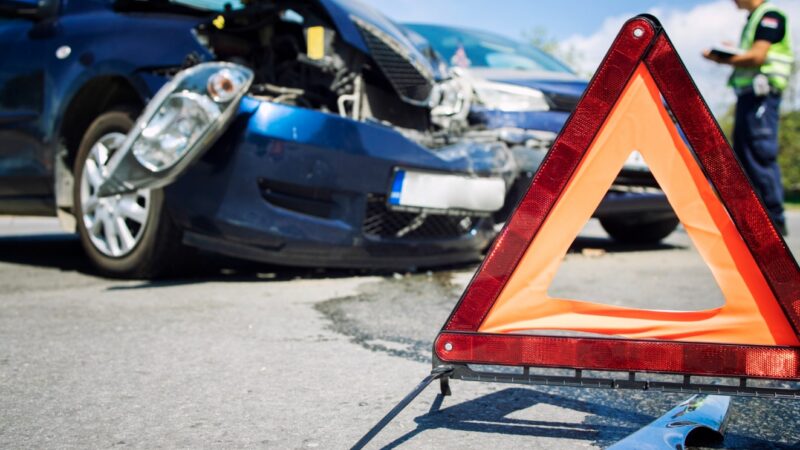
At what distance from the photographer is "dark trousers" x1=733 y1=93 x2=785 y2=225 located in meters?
5.95

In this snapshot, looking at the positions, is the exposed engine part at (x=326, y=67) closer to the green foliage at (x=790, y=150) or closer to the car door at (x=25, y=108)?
the car door at (x=25, y=108)

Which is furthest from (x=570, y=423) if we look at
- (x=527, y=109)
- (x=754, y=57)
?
(x=754, y=57)

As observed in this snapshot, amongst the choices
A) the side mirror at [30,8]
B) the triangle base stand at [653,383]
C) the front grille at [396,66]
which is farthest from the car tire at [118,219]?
the triangle base stand at [653,383]

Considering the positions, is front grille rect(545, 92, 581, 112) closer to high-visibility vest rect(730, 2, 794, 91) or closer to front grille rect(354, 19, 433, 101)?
high-visibility vest rect(730, 2, 794, 91)

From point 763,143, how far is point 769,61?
1.87 feet

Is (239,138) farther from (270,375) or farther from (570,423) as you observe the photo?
(570,423)

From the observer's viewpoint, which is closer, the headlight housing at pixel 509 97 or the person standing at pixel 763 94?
the headlight housing at pixel 509 97

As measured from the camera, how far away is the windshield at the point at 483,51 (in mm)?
6624

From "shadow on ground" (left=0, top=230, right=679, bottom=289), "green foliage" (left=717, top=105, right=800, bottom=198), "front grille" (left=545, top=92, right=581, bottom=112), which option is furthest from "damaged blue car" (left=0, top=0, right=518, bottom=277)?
"green foliage" (left=717, top=105, right=800, bottom=198)

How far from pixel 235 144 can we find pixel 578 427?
2.29m

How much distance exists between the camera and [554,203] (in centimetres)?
198

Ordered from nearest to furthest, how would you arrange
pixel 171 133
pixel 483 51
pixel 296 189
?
pixel 171 133 < pixel 296 189 < pixel 483 51

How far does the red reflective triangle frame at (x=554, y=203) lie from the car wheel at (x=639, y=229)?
4976mm

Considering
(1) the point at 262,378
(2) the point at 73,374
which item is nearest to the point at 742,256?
(1) the point at 262,378
